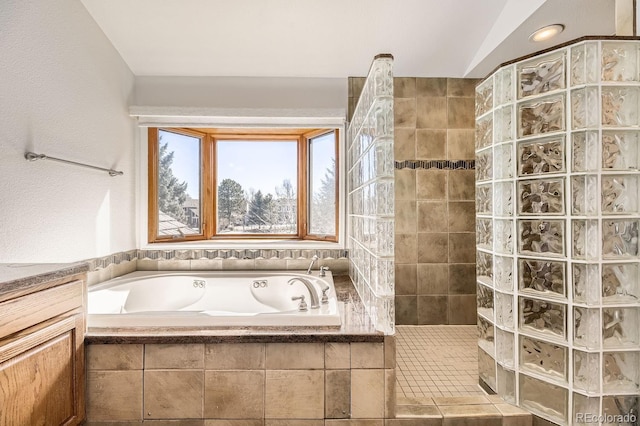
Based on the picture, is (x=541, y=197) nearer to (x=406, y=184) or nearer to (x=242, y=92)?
(x=406, y=184)

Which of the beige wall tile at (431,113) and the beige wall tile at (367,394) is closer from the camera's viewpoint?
the beige wall tile at (367,394)

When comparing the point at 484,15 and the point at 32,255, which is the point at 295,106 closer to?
the point at 484,15

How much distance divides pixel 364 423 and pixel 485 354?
27.6 inches

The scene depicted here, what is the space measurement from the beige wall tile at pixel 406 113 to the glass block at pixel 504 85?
112 cm

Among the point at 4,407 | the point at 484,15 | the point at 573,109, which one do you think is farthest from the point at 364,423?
the point at 484,15

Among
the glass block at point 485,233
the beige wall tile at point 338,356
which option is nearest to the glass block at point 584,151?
the glass block at point 485,233

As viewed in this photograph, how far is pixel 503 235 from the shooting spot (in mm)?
1525

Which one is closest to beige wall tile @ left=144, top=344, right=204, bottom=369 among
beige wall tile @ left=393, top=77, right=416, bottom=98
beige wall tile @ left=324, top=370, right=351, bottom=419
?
beige wall tile @ left=324, top=370, right=351, bottom=419

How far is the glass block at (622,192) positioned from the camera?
1320 mm

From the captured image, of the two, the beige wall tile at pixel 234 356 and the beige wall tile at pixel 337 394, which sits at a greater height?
the beige wall tile at pixel 234 356

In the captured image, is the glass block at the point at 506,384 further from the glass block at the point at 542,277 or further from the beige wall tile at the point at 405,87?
the beige wall tile at the point at 405,87

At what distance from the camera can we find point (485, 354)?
64.8 inches

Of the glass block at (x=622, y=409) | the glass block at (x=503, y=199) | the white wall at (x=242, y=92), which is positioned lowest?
the glass block at (x=622, y=409)

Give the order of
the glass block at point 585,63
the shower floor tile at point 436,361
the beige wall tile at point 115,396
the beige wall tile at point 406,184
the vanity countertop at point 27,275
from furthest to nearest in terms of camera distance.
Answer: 1. the beige wall tile at point 406,184
2. the shower floor tile at point 436,361
3. the beige wall tile at point 115,396
4. the glass block at point 585,63
5. the vanity countertop at point 27,275
